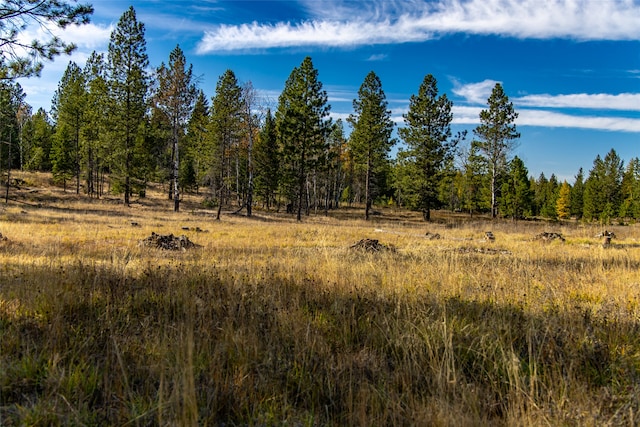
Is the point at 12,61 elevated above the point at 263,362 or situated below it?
above

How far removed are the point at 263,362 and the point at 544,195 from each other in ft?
255

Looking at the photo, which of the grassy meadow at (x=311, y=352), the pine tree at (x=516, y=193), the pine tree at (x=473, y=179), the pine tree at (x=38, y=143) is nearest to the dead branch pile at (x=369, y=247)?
the grassy meadow at (x=311, y=352)

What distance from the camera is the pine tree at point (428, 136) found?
3478 cm

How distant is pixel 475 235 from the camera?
19109 mm

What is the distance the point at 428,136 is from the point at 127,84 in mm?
28669

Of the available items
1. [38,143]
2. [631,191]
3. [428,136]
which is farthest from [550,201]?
[38,143]

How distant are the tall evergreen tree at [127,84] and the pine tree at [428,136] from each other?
25.8 meters

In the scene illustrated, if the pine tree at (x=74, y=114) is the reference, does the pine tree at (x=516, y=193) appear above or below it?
below

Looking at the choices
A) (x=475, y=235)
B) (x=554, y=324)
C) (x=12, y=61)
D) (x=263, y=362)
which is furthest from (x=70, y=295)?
(x=475, y=235)

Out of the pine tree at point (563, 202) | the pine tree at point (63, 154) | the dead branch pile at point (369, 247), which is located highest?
the pine tree at point (63, 154)

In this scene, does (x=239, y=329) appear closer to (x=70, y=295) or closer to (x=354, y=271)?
(x=70, y=295)

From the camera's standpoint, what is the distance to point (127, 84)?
29.2 m

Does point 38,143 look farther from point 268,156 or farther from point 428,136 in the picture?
point 428,136

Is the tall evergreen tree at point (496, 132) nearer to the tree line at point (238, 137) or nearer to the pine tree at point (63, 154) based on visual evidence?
the tree line at point (238, 137)
